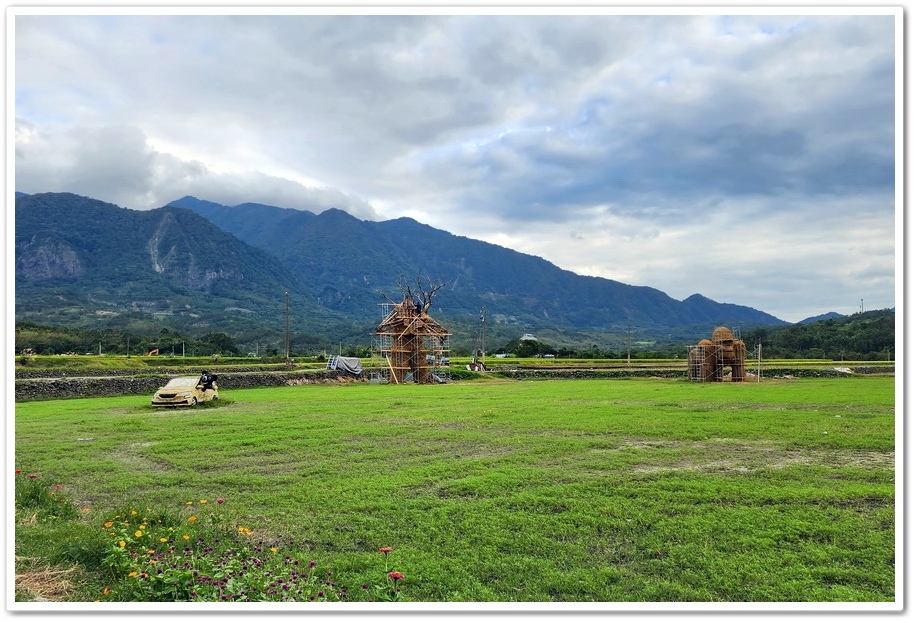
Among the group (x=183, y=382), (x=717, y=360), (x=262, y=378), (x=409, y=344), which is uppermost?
(x=409, y=344)

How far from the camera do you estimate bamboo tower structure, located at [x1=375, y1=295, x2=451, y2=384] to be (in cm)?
4556

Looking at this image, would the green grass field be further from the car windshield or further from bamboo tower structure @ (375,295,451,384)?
bamboo tower structure @ (375,295,451,384)

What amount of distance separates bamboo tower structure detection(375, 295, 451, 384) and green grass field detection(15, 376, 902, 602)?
1132 inches

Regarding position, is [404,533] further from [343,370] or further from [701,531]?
[343,370]

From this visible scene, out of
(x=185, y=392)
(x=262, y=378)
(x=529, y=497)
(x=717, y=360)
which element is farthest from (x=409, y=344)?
(x=529, y=497)

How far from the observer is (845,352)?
242ft

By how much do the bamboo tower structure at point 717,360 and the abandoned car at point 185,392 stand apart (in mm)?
34761

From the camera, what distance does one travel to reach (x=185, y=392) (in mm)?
22109

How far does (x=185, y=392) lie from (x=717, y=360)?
37334mm

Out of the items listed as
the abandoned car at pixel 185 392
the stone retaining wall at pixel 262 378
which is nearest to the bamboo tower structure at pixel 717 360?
the stone retaining wall at pixel 262 378

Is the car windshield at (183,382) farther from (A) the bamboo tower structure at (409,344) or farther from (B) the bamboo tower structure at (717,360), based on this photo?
(B) the bamboo tower structure at (717,360)

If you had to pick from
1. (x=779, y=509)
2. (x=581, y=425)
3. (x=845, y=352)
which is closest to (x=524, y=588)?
(x=779, y=509)

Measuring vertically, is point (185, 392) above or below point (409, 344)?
below

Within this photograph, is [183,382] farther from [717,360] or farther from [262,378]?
[717,360]
